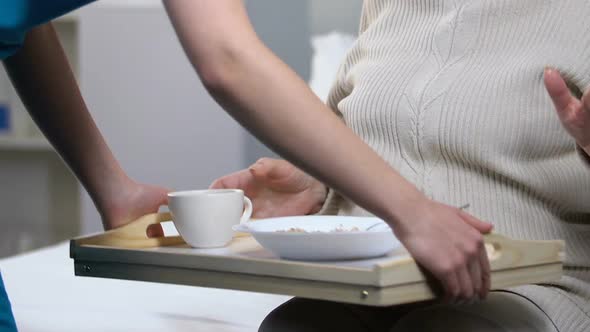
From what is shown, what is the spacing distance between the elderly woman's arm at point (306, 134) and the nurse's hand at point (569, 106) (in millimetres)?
298

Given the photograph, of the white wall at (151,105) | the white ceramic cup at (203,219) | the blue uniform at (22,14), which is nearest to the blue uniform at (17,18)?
the blue uniform at (22,14)

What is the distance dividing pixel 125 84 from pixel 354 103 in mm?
1781

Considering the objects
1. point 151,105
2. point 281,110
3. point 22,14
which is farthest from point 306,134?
point 151,105

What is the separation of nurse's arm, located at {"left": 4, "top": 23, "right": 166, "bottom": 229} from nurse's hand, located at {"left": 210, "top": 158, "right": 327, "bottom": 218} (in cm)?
17

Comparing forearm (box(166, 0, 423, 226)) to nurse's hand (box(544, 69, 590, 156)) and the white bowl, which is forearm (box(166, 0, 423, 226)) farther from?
nurse's hand (box(544, 69, 590, 156))

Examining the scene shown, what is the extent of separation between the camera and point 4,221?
379cm

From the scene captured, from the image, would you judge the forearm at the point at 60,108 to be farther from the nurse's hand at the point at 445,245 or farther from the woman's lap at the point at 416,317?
the nurse's hand at the point at 445,245

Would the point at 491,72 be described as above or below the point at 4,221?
above

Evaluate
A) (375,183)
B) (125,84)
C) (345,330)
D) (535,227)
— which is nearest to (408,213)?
(375,183)

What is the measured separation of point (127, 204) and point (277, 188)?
11.6 inches

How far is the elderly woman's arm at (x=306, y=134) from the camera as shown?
846 mm

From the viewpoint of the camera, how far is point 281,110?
2.78 ft

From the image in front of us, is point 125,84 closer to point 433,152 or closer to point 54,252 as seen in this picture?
point 54,252

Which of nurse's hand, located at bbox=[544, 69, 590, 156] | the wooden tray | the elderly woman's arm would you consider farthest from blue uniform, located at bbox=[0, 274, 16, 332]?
nurse's hand, located at bbox=[544, 69, 590, 156]
